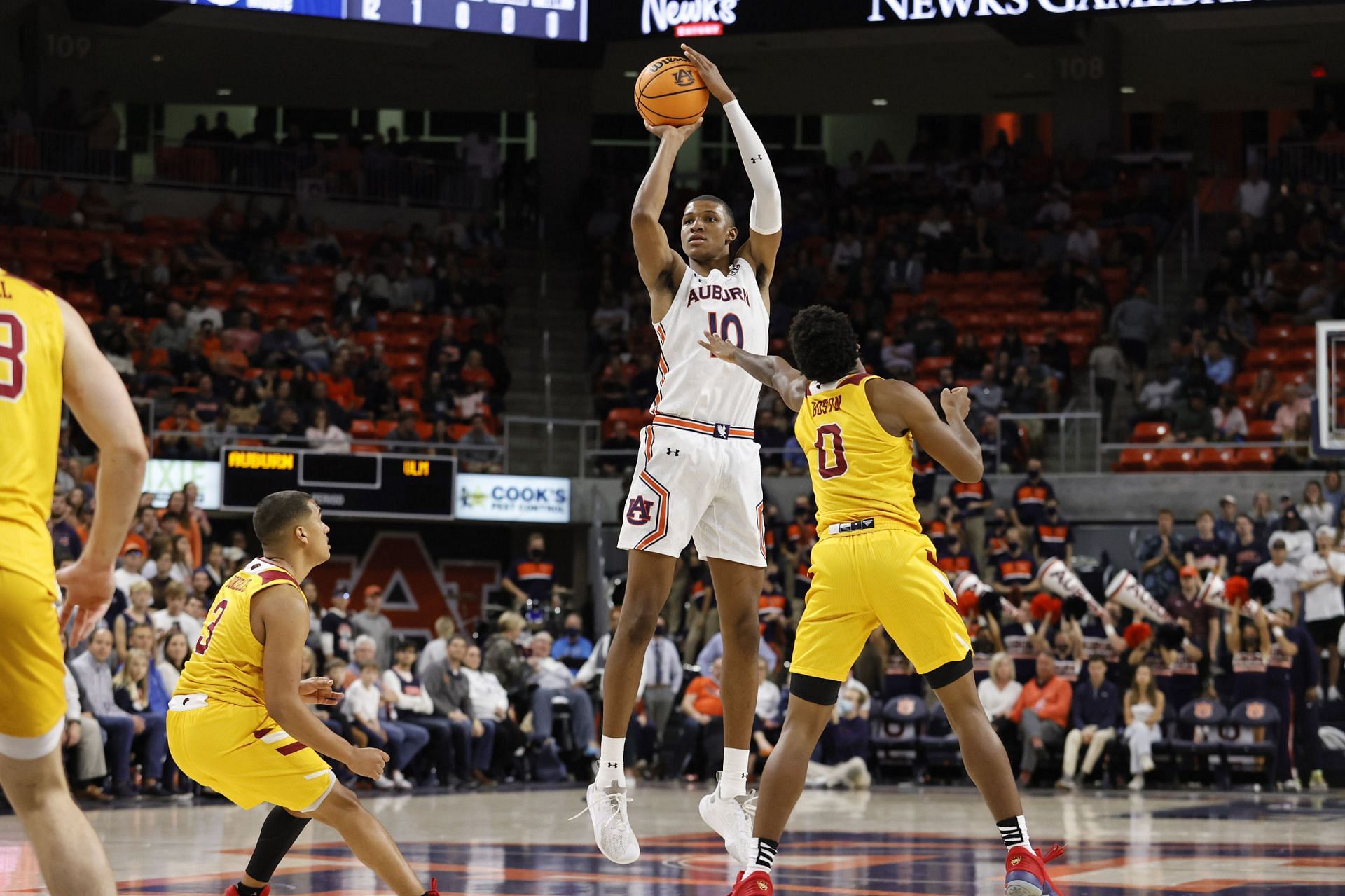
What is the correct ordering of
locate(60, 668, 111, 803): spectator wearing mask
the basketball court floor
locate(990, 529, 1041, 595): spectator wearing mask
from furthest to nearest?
locate(990, 529, 1041, 595): spectator wearing mask, locate(60, 668, 111, 803): spectator wearing mask, the basketball court floor

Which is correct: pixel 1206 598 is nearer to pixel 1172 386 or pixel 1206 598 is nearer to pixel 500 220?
pixel 1172 386

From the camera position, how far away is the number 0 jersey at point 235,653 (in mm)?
6324

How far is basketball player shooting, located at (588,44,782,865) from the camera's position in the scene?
23.9 feet

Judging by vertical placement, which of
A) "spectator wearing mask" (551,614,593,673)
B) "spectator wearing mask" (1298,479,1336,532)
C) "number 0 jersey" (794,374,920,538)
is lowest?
"spectator wearing mask" (551,614,593,673)

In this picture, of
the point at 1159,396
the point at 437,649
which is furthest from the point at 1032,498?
the point at 437,649

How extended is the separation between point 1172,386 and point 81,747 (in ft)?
43.8

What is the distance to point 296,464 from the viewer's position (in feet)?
65.5

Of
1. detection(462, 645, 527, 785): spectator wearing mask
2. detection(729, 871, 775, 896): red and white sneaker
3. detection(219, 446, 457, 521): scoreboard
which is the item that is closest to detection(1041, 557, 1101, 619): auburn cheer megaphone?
detection(462, 645, 527, 785): spectator wearing mask

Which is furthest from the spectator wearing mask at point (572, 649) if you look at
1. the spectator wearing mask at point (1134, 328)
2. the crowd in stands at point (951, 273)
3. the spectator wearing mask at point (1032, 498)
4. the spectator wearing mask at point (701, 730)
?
the spectator wearing mask at point (1134, 328)

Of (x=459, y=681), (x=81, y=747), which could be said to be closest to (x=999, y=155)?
(x=459, y=681)

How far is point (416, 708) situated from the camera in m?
16.4

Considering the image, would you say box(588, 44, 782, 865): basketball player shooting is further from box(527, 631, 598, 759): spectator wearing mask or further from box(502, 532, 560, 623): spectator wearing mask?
box(502, 532, 560, 623): spectator wearing mask

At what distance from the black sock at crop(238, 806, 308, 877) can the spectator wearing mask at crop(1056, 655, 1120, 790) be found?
10843mm

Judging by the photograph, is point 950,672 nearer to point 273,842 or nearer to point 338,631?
point 273,842
